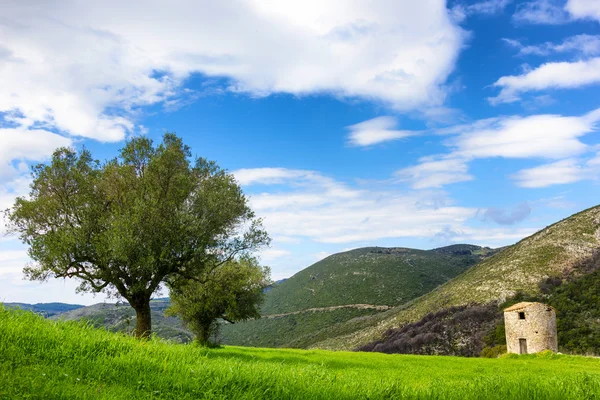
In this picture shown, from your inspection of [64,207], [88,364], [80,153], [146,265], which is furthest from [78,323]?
[80,153]

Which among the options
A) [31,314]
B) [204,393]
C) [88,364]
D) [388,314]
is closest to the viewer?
[204,393]

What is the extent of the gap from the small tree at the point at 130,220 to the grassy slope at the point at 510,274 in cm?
5808

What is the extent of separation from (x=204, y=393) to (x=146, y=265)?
813 inches

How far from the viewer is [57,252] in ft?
88.3

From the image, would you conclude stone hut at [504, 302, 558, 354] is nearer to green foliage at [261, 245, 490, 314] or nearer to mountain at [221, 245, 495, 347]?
mountain at [221, 245, 495, 347]

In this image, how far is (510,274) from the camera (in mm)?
82188

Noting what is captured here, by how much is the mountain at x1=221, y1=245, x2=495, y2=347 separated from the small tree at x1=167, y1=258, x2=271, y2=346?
2498 inches

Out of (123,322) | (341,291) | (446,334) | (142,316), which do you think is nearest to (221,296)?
(142,316)

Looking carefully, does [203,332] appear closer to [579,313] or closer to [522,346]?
[522,346]

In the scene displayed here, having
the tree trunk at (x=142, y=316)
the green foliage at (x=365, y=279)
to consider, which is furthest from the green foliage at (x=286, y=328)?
the tree trunk at (x=142, y=316)

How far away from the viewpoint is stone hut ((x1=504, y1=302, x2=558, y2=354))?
1769 inches

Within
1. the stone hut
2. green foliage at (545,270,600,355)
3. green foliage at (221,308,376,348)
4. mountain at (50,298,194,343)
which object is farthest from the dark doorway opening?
green foliage at (221,308,376,348)

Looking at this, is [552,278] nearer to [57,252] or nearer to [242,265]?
[242,265]

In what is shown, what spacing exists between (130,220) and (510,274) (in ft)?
252
